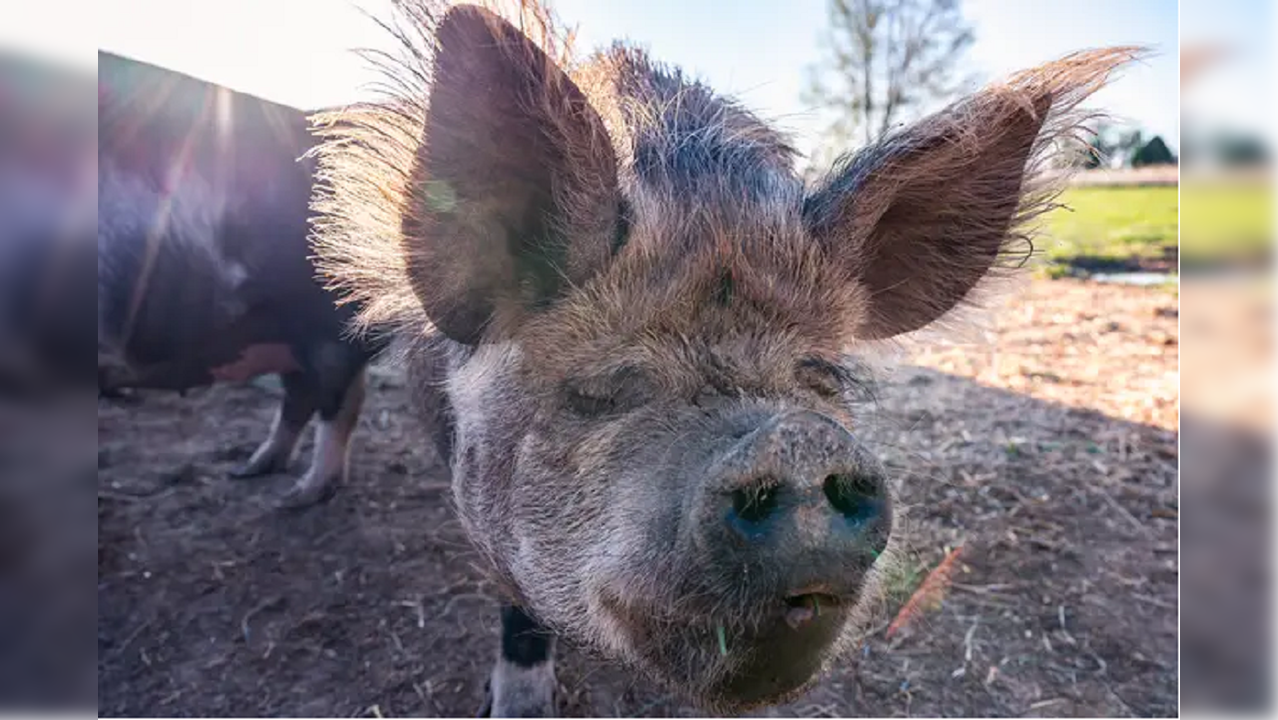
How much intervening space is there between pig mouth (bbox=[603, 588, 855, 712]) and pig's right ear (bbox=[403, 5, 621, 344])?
98cm

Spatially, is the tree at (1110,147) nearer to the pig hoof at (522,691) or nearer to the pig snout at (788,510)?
the pig snout at (788,510)

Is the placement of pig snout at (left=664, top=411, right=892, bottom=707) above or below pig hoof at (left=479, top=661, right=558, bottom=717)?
above

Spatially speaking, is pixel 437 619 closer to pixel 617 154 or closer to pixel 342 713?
pixel 342 713

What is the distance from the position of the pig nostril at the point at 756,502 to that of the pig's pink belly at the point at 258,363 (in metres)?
4.01

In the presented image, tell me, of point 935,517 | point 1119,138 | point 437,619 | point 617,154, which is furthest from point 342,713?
point 1119,138

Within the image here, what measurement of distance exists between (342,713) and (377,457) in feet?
8.48

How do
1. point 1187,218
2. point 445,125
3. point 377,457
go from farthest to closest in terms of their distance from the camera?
point 377,457, point 445,125, point 1187,218

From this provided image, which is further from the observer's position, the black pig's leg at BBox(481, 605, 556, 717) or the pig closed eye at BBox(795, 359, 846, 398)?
the black pig's leg at BBox(481, 605, 556, 717)

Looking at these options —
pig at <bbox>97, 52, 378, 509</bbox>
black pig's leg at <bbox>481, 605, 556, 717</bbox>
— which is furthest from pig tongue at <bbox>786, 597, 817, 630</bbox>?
pig at <bbox>97, 52, 378, 509</bbox>

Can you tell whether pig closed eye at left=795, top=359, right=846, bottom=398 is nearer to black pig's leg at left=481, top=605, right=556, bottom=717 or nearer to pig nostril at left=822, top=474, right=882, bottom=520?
pig nostril at left=822, top=474, right=882, bottom=520

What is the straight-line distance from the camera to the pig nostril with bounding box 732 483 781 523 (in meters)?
1.71

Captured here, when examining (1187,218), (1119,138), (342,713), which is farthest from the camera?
(342,713)

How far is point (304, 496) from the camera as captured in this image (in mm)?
5203

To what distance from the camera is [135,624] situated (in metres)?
4.09
